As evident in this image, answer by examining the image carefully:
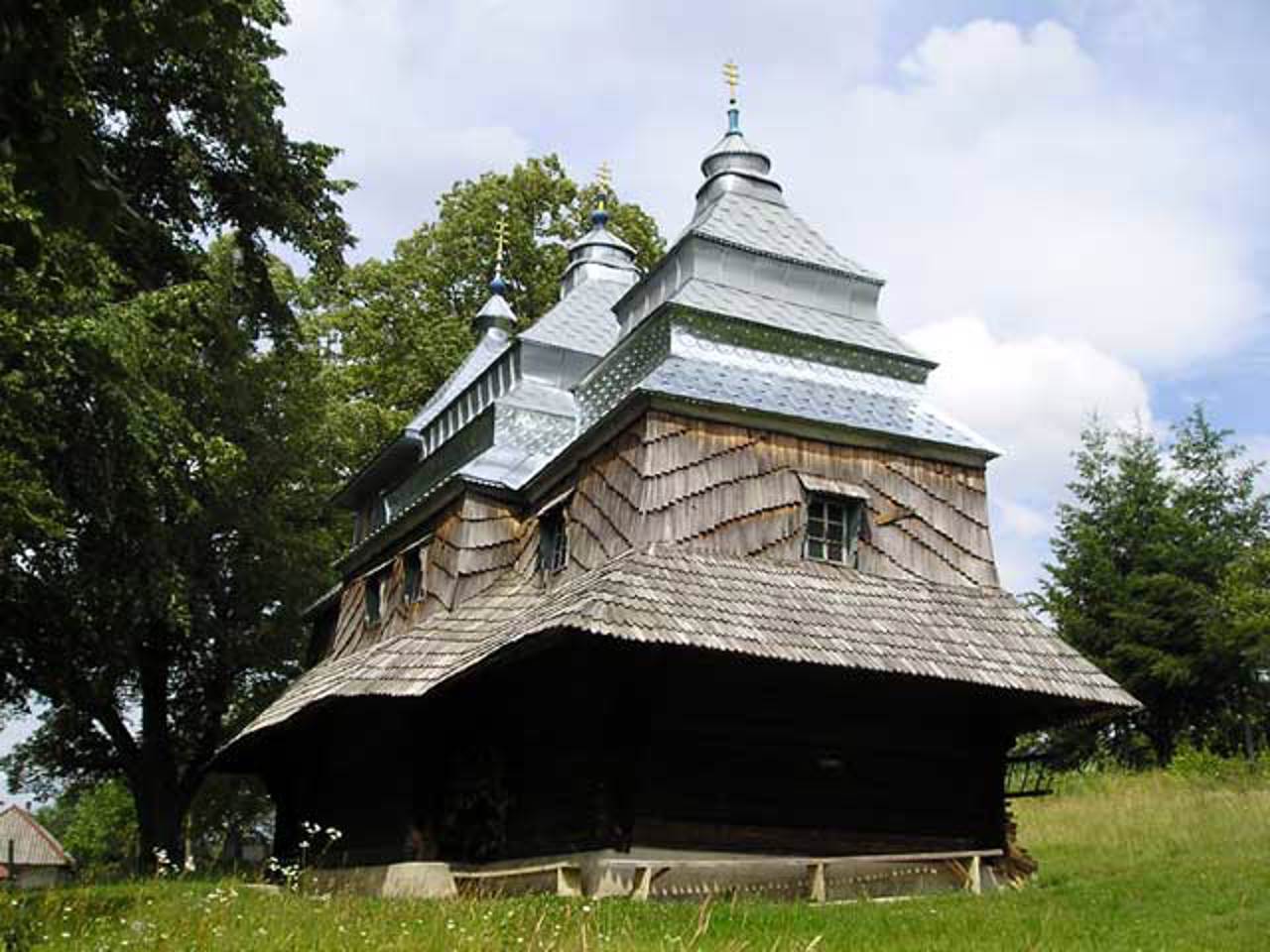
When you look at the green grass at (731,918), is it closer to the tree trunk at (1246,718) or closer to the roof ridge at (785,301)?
the roof ridge at (785,301)

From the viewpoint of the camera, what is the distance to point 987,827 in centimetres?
Result: 1437

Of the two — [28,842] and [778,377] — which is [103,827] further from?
[778,377]

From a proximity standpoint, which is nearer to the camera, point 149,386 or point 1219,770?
point 149,386

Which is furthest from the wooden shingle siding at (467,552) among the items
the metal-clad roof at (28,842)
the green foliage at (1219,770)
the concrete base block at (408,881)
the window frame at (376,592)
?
the metal-clad roof at (28,842)

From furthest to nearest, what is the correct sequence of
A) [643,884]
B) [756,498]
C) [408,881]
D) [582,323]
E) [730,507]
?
1. [582,323]
2. [756,498]
3. [730,507]
4. [408,881]
5. [643,884]

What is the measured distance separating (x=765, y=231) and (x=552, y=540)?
4988 mm

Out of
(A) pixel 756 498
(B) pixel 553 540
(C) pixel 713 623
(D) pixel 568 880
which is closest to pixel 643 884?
(D) pixel 568 880

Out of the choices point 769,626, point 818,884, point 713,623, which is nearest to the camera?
point 818,884

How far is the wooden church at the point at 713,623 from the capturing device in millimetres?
12680

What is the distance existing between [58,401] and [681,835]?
27.8 feet

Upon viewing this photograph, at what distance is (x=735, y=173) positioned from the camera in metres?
18.4

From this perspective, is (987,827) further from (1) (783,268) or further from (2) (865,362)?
(1) (783,268)

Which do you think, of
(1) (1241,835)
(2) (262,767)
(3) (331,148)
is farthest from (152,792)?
(1) (1241,835)

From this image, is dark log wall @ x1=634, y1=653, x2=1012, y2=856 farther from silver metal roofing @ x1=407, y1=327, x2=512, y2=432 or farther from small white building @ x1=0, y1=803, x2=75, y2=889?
small white building @ x1=0, y1=803, x2=75, y2=889
